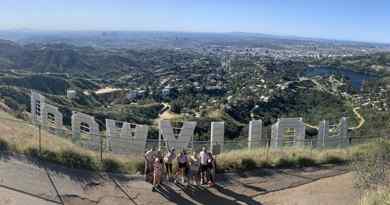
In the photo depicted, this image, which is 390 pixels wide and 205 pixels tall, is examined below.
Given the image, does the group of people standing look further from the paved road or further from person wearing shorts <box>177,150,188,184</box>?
the paved road

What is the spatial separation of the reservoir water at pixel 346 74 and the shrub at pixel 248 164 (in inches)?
3426

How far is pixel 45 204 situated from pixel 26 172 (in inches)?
79.0

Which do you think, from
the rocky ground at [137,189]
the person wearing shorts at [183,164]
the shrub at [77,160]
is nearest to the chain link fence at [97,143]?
the shrub at [77,160]

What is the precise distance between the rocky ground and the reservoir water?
8799cm

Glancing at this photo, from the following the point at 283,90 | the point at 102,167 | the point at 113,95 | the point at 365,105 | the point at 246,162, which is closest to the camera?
the point at 102,167

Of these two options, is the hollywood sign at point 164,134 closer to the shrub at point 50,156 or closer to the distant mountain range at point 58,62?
A: the shrub at point 50,156

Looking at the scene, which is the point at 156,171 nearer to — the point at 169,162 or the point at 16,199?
the point at 169,162

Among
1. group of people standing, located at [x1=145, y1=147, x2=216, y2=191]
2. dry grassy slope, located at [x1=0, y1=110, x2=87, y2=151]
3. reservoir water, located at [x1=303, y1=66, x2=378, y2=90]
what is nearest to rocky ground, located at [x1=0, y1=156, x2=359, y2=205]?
group of people standing, located at [x1=145, y1=147, x2=216, y2=191]

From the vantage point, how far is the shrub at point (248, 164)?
15125 millimetres

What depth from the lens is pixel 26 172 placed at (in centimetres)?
1275

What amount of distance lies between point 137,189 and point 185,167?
166 centimetres

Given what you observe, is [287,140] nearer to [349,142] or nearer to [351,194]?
[349,142]

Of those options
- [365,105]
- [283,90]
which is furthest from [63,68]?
[365,105]

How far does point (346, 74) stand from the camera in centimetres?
12388
